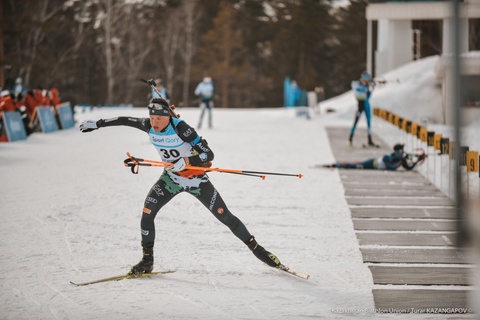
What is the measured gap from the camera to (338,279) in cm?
755

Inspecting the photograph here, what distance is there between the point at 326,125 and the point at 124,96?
3527cm

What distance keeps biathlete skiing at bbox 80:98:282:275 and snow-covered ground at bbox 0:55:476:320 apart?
1.68 ft

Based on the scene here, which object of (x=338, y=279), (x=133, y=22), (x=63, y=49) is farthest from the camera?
(x=133, y=22)

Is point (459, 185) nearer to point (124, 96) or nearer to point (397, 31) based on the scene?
point (397, 31)

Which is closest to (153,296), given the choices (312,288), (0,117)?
(312,288)

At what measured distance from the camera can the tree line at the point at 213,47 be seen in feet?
189

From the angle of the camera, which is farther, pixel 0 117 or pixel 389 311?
pixel 0 117

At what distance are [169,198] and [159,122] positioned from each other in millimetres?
734

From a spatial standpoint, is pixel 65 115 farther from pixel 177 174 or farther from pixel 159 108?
pixel 159 108

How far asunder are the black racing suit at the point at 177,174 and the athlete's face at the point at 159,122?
65mm

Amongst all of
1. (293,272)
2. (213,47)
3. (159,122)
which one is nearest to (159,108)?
(159,122)

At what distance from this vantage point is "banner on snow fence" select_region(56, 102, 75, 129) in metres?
27.9

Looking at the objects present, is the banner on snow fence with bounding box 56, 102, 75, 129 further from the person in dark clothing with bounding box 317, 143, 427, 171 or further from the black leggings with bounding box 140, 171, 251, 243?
the black leggings with bounding box 140, 171, 251, 243

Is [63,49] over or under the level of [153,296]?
over
